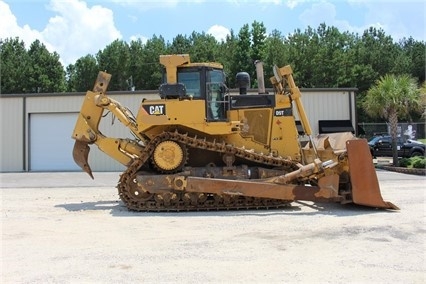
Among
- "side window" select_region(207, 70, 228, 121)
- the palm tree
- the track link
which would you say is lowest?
the track link

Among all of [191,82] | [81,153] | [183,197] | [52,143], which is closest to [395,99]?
[191,82]

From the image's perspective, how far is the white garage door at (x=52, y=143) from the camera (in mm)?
24266

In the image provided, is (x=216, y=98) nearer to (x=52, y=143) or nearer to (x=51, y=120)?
(x=52, y=143)

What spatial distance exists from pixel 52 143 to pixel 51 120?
129 cm

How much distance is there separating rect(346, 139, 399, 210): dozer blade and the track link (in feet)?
4.25

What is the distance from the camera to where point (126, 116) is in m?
10.9

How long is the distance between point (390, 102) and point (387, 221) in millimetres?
15970

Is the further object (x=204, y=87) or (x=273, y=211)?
(x=204, y=87)

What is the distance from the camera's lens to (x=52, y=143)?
24312mm

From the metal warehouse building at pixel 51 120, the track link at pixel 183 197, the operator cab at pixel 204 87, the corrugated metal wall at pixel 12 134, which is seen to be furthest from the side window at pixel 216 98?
the corrugated metal wall at pixel 12 134

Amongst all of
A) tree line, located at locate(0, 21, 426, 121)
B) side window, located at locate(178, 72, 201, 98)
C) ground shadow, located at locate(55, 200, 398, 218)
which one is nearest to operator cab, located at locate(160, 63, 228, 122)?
side window, located at locate(178, 72, 201, 98)

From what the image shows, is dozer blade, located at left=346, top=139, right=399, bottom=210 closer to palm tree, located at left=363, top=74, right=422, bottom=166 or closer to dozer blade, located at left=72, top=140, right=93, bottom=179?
dozer blade, located at left=72, top=140, right=93, bottom=179

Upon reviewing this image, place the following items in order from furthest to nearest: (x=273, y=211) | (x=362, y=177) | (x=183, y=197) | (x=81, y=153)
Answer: (x=81, y=153) < (x=183, y=197) < (x=273, y=211) < (x=362, y=177)

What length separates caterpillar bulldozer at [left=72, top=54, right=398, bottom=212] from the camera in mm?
9617
